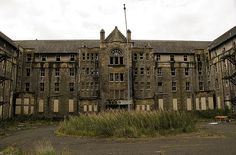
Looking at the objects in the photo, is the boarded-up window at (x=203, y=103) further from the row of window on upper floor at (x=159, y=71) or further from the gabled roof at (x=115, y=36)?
the gabled roof at (x=115, y=36)

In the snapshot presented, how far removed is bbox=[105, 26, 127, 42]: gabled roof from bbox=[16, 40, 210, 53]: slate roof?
5.29 meters

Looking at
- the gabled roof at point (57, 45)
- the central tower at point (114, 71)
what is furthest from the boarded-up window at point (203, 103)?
the gabled roof at point (57, 45)

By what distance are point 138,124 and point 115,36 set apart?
3221 cm

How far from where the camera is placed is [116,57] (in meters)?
49.7

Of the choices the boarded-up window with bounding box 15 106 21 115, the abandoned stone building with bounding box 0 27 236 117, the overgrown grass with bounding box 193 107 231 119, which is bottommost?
the overgrown grass with bounding box 193 107 231 119

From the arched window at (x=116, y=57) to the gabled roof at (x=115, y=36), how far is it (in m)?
1.81

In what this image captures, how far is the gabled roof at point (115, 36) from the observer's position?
4991cm

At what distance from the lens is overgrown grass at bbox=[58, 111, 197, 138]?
63.3 ft

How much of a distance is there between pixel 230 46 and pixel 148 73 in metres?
14.5

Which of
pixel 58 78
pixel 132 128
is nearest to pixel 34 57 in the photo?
pixel 58 78

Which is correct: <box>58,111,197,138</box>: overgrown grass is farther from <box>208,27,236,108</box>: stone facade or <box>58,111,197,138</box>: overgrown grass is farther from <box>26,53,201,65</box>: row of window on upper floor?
<box>26,53,201,65</box>: row of window on upper floor

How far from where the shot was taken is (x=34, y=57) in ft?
170

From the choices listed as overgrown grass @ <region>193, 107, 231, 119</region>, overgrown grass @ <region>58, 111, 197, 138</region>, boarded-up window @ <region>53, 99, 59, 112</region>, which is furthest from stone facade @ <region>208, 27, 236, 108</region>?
boarded-up window @ <region>53, 99, 59, 112</region>

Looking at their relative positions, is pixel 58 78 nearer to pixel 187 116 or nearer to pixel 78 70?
pixel 78 70
